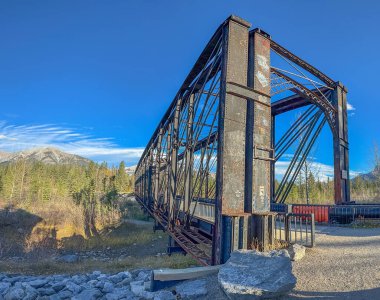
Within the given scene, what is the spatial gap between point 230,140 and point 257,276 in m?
3.33

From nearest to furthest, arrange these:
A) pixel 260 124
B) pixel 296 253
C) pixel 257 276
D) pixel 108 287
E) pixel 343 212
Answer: pixel 257 276
pixel 296 253
pixel 260 124
pixel 108 287
pixel 343 212

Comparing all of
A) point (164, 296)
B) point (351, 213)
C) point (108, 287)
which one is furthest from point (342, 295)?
point (351, 213)

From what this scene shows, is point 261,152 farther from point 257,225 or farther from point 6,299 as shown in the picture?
point 6,299

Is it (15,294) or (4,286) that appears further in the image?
(4,286)

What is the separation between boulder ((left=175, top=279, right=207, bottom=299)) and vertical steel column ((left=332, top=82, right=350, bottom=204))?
14.3 m

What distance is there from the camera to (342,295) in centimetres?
434

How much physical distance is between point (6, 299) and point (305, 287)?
9290 mm

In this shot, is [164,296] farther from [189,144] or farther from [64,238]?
[64,238]

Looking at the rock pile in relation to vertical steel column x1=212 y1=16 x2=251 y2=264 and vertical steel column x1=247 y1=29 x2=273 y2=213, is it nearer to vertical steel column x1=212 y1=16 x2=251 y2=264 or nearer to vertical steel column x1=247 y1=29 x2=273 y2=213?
vertical steel column x1=212 y1=16 x2=251 y2=264

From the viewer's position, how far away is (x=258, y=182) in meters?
7.14

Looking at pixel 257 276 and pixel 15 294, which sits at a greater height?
pixel 257 276

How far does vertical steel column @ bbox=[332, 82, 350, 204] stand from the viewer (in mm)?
16453

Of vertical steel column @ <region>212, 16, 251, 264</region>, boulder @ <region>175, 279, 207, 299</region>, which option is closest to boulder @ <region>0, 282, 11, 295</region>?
boulder @ <region>175, 279, 207, 299</region>

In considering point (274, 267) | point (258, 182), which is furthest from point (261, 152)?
point (274, 267)
